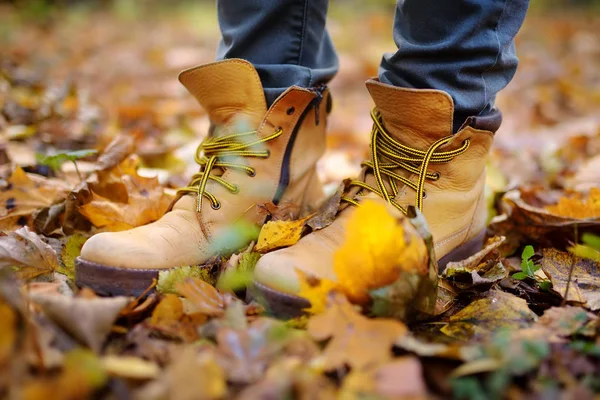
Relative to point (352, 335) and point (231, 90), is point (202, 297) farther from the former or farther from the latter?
point (231, 90)

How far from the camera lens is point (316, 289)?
101 cm

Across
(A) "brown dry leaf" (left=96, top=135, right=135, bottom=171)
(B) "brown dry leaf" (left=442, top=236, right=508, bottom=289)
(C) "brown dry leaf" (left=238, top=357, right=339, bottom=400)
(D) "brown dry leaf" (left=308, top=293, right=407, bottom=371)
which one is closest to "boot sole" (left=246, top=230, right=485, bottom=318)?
(D) "brown dry leaf" (left=308, top=293, right=407, bottom=371)

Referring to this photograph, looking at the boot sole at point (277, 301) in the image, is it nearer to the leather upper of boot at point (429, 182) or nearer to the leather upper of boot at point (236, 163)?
the leather upper of boot at point (429, 182)

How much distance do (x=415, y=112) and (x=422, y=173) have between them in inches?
5.9

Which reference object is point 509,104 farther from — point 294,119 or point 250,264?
point 250,264

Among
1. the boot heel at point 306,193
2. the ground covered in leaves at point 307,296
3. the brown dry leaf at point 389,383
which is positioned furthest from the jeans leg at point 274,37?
the brown dry leaf at point 389,383

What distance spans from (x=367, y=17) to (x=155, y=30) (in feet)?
10.3

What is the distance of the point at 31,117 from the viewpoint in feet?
7.84

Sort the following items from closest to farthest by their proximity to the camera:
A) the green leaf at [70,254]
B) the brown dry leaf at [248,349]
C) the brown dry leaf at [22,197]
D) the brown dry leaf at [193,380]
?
the brown dry leaf at [193,380], the brown dry leaf at [248,349], the green leaf at [70,254], the brown dry leaf at [22,197]

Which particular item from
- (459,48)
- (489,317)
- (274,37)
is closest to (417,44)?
(459,48)

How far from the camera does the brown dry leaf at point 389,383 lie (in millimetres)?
750

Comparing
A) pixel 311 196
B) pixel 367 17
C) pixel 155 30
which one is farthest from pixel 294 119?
pixel 367 17

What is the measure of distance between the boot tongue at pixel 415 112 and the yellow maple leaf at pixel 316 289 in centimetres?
47

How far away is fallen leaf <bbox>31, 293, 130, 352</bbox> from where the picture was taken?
872 mm
